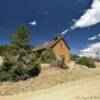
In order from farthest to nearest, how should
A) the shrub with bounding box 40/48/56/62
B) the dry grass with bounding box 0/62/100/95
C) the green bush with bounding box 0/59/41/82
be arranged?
the shrub with bounding box 40/48/56/62 < the green bush with bounding box 0/59/41/82 < the dry grass with bounding box 0/62/100/95

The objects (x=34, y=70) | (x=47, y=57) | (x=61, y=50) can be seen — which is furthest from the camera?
(x=61, y=50)

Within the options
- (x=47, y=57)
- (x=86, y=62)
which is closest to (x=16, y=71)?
(x=47, y=57)

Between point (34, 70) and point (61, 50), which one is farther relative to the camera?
point (61, 50)

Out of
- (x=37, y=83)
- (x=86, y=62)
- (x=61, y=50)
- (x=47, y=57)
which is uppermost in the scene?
(x=61, y=50)

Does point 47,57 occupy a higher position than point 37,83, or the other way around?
point 47,57

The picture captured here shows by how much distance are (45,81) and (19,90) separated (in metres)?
5.02

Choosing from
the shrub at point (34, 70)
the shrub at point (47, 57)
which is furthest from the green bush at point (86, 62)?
the shrub at point (34, 70)

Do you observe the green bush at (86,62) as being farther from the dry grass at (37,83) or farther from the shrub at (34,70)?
the shrub at (34,70)

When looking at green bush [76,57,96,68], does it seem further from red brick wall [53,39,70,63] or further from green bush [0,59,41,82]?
green bush [0,59,41,82]

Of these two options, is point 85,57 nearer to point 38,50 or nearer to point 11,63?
point 38,50

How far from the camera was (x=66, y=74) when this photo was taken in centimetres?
3362

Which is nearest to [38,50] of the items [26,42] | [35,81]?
[26,42]

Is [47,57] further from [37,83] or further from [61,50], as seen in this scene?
[37,83]

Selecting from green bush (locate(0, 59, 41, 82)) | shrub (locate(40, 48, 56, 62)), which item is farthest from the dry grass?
shrub (locate(40, 48, 56, 62))
